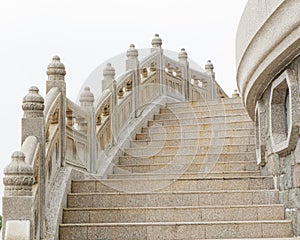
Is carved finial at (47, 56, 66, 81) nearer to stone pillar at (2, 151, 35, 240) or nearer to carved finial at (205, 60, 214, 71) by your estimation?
stone pillar at (2, 151, 35, 240)

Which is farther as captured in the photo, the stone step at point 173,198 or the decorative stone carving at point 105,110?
the decorative stone carving at point 105,110

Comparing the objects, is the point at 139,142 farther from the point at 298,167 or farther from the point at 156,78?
the point at 298,167

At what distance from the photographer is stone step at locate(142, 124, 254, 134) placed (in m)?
11.5

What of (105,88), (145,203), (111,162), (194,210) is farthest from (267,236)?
(105,88)

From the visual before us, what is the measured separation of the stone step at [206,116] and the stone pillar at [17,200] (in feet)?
23.6

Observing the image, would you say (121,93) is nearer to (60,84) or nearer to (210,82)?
(60,84)

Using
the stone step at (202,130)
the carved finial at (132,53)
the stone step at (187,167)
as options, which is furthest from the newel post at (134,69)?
the stone step at (187,167)

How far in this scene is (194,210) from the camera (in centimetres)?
771

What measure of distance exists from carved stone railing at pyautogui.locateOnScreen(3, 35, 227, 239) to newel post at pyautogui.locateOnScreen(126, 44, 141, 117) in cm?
1

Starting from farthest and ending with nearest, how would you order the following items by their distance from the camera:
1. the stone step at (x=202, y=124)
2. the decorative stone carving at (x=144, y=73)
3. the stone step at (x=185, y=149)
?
the decorative stone carving at (x=144, y=73) → the stone step at (x=202, y=124) → the stone step at (x=185, y=149)

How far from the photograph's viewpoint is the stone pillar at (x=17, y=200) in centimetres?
561

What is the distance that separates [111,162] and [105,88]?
140 cm

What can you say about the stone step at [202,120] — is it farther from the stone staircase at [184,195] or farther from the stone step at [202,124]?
the stone staircase at [184,195]

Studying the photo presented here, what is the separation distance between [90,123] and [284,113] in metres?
3.31
